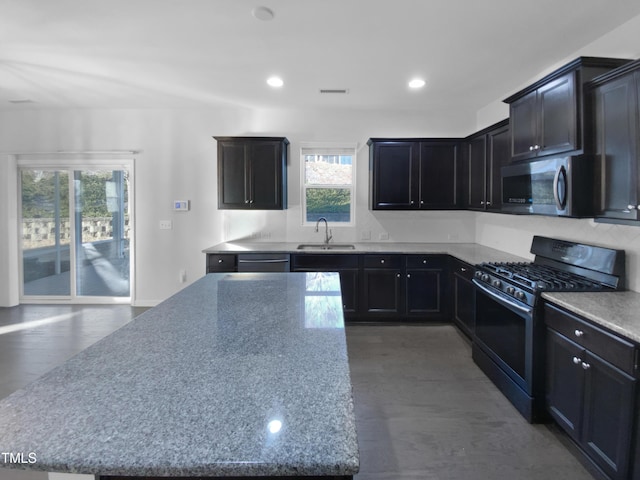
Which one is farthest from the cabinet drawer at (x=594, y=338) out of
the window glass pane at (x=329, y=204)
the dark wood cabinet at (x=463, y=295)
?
the window glass pane at (x=329, y=204)

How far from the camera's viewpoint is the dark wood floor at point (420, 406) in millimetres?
1973

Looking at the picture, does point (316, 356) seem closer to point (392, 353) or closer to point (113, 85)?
point (392, 353)

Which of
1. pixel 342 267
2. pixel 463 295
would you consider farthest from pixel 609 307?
pixel 342 267

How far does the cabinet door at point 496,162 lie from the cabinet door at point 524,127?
31cm

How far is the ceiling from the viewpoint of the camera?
7.92ft

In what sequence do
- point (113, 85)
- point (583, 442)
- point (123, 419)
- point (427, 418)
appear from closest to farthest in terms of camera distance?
point (123, 419), point (583, 442), point (427, 418), point (113, 85)

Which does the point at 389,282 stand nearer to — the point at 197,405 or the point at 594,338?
the point at 594,338

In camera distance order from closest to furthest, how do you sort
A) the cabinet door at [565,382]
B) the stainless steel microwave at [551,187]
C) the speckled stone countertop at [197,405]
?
the speckled stone countertop at [197,405] → the cabinet door at [565,382] → the stainless steel microwave at [551,187]

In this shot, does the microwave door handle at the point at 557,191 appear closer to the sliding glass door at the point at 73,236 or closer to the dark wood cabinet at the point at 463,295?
the dark wood cabinet at the point at 463,295

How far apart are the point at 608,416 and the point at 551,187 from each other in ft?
4.91

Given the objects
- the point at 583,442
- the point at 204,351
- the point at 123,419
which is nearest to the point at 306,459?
the point at 123,419

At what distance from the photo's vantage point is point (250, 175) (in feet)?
14.7

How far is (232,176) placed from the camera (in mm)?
4492

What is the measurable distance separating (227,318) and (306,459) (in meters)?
1.00
